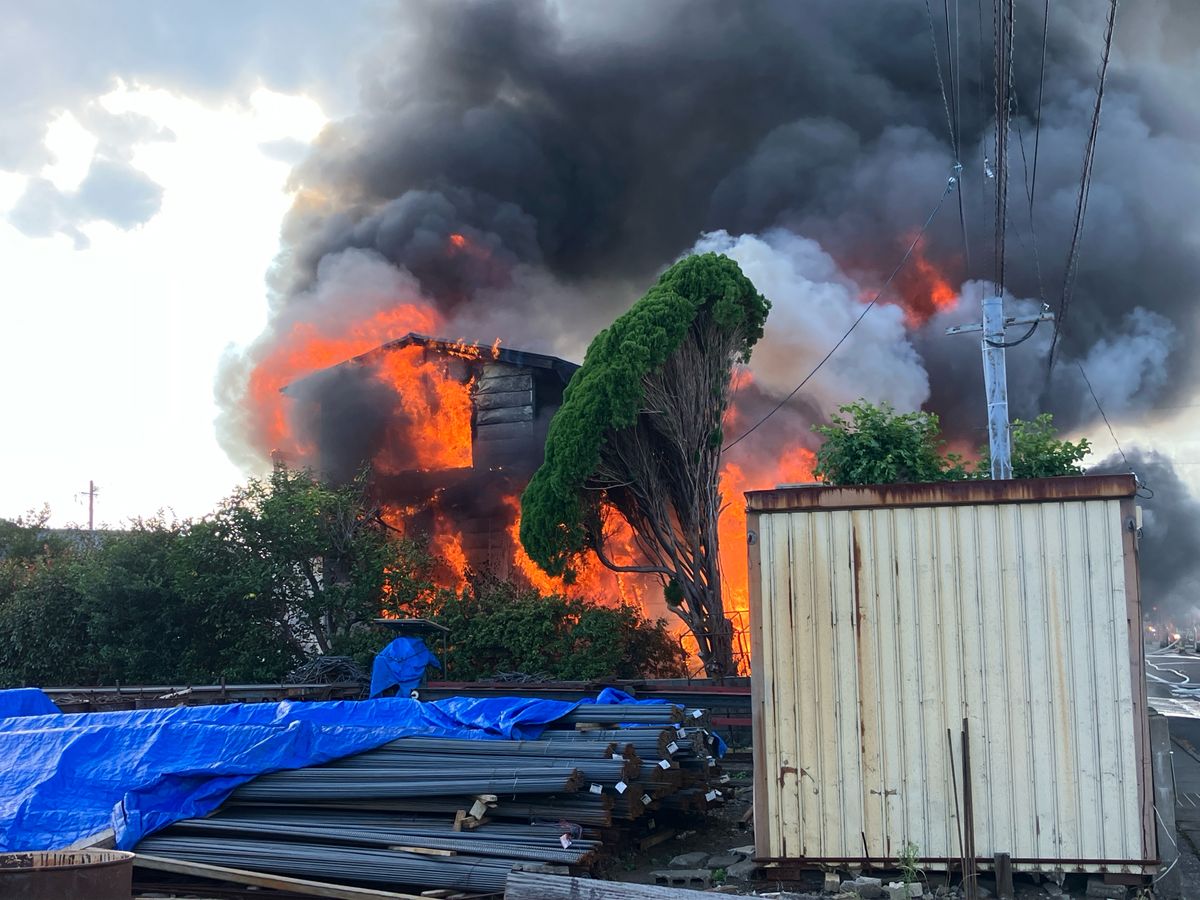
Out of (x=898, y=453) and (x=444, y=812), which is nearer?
(x=444, y=812)

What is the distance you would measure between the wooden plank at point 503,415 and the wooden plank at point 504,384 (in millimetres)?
454

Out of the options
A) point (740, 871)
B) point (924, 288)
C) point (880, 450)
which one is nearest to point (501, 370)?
point (880, 450)

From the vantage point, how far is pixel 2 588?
2198cm

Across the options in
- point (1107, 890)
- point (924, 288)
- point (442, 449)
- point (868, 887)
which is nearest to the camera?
point (1107, 890)

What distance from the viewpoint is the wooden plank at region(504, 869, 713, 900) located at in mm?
6441

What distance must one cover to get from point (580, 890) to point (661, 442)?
38.2 feet

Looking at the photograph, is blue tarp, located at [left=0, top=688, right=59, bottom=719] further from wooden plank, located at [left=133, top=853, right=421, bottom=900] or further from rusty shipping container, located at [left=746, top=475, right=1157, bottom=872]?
rusty shipping container, located at [left=746, top=475, right=1157, bottom=872]

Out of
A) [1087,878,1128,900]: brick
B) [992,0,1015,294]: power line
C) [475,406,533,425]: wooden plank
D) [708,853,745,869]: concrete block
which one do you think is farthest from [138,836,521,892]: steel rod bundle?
[475,406,533,425]: wooden plank

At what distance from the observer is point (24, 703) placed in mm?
12469

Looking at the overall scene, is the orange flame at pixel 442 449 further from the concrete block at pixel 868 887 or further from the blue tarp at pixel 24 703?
the concrete block at pixel 868 887

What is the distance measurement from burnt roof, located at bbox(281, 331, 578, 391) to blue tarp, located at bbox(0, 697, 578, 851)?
541 inches

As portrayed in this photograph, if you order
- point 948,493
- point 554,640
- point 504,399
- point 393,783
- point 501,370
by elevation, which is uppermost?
point 501,370

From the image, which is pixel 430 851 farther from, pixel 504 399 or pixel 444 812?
pixel 504 399

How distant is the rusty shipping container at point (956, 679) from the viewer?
7.75 meters
